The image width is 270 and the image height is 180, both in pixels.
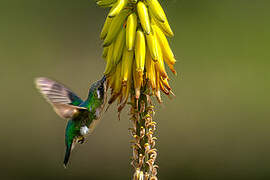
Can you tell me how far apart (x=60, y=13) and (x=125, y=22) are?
30.6ft

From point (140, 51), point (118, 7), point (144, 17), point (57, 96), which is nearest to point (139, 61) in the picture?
point (140, 51)

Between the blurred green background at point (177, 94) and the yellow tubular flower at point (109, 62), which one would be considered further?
the blurred green background at point (177, 94)

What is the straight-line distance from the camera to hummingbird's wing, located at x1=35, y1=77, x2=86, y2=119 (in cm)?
393

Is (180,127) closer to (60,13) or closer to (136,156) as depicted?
(60,13)

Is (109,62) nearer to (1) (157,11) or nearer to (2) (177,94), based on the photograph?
(1) (157,11)

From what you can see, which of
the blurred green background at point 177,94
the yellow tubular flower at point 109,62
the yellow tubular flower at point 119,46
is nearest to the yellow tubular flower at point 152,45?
the yellow tubular flower at point 119,46

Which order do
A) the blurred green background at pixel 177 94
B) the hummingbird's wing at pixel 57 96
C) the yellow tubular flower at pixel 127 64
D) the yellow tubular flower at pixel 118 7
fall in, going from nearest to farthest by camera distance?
the yellow tubular flower at pixel 118 7
the yellow tubular flower at pixel 127 64
the hummingbird's wing at pixel 57 96
the blurred green background at pixel 177 94

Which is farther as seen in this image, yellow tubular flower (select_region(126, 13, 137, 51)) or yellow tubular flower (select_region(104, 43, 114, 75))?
yellow tubular flower (select_region(104, 43, 114, 75))

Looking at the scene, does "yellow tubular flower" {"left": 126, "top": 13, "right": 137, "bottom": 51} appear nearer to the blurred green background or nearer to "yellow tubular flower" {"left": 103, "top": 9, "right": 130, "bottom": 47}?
"yellow tubular flower" {"left": 103, "top": 9, "right": 130, "bottom": 47}

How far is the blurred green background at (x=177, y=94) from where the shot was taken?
955 centimetres

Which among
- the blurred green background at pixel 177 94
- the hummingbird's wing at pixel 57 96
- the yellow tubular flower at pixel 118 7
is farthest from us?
the blurred green background at pixel 177 94

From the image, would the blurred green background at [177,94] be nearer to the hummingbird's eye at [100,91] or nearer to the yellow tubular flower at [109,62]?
the hummingbird's eye at [100,91]

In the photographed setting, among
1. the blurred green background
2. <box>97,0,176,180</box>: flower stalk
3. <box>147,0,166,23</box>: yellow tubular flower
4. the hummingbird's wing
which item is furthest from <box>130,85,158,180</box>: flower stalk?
the blurred green background

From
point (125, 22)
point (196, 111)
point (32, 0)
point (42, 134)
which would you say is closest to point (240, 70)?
point (196, 111)
